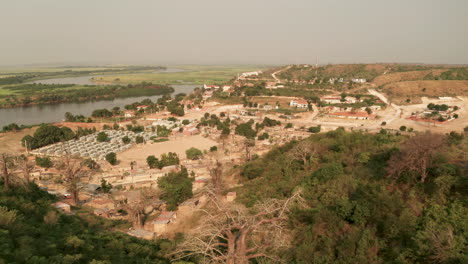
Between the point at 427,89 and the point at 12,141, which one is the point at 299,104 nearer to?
the point at 427,89

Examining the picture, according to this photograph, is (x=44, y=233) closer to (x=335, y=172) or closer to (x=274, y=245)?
(x=274, y=245)

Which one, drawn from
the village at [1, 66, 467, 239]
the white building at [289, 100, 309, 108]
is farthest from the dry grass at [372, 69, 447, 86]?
the white building at [289, 100, 309, 108]

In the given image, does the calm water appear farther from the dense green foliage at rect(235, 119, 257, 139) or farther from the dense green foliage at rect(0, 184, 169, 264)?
the dense green foliage at rect(0, 184, 169, 264)

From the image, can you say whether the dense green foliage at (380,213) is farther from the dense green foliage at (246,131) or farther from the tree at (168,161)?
the dense green foliage at (246,131)

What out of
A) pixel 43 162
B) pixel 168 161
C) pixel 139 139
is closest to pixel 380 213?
pixel 168 161

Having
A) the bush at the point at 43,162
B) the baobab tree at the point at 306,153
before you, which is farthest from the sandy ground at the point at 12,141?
the baobab tree at the point at 306,153
